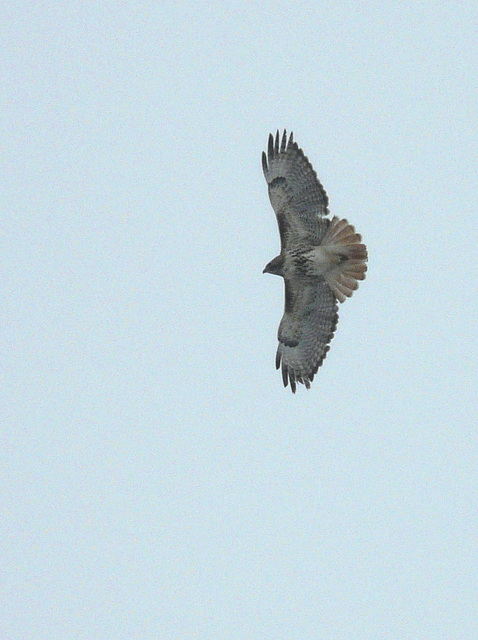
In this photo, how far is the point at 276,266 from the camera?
49.2 feet

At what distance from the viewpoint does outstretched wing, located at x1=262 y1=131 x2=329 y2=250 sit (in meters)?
14.8

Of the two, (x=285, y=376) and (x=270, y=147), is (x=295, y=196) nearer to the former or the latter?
(x=270, y=147)

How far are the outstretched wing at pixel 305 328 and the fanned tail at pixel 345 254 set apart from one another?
27 cm

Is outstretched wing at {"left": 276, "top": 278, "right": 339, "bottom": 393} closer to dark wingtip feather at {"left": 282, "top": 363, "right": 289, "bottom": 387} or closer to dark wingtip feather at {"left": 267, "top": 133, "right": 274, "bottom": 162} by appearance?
dark wingtip feather at {"left": 282, "top": 363, "right": 289, "bottom": 387}

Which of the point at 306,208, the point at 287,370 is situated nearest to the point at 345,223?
the point at 306,208

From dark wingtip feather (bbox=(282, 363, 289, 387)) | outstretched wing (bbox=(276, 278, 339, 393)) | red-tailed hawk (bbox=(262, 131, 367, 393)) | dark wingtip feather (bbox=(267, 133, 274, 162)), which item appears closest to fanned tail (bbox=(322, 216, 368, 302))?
red-tailed hawk (bbox=(262, 131, 367, 393))

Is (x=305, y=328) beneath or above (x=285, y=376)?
above

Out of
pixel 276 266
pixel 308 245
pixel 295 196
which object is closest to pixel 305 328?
pixel 276 266

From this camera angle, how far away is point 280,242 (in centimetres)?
1505

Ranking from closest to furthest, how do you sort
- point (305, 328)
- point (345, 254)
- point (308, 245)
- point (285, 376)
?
point (345, 254), point (308, 245), point (305, 328), point (285, 376)

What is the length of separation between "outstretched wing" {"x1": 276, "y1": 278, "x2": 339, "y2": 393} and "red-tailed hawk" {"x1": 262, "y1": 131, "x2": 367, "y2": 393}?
12 millimetres

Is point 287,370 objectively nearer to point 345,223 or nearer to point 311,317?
point 311,317

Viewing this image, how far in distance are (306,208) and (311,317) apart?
4.72ft

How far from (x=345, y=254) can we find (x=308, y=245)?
0.49 m
